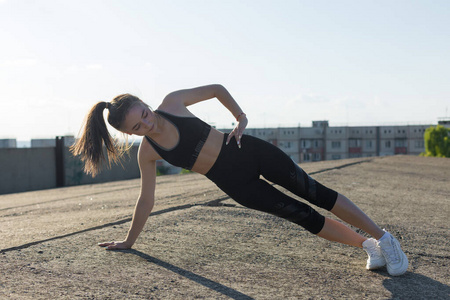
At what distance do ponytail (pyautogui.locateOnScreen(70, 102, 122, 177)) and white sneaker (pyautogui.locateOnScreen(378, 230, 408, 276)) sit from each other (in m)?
1.80

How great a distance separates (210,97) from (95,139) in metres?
0.80

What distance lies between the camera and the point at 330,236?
2770 millimetres

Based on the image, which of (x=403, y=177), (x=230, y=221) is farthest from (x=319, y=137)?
(x=230, y=221)

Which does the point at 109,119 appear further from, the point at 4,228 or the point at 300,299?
the point at 4,228

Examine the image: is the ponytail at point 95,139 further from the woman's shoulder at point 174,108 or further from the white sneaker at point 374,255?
the white sneaker at point 374,255

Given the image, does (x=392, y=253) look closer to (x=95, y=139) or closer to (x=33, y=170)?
(x=95, y=139)

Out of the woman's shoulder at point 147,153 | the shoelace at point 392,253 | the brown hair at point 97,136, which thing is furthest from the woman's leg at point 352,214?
the brown hair at point 97,136

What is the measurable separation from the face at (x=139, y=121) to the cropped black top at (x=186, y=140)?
12 centimetres

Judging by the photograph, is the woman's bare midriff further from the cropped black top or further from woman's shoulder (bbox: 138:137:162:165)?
woman's shoulder (bbox: 138:137:162:165)

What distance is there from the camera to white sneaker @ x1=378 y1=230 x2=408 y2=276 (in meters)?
2.64

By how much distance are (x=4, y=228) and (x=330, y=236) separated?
3.49 m

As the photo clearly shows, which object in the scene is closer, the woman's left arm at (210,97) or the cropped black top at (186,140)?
the cropped black top at (186,140)

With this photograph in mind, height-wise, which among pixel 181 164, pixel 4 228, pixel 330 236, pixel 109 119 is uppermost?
pixel 109 119

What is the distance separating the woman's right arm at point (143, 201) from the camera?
2.97 metres
